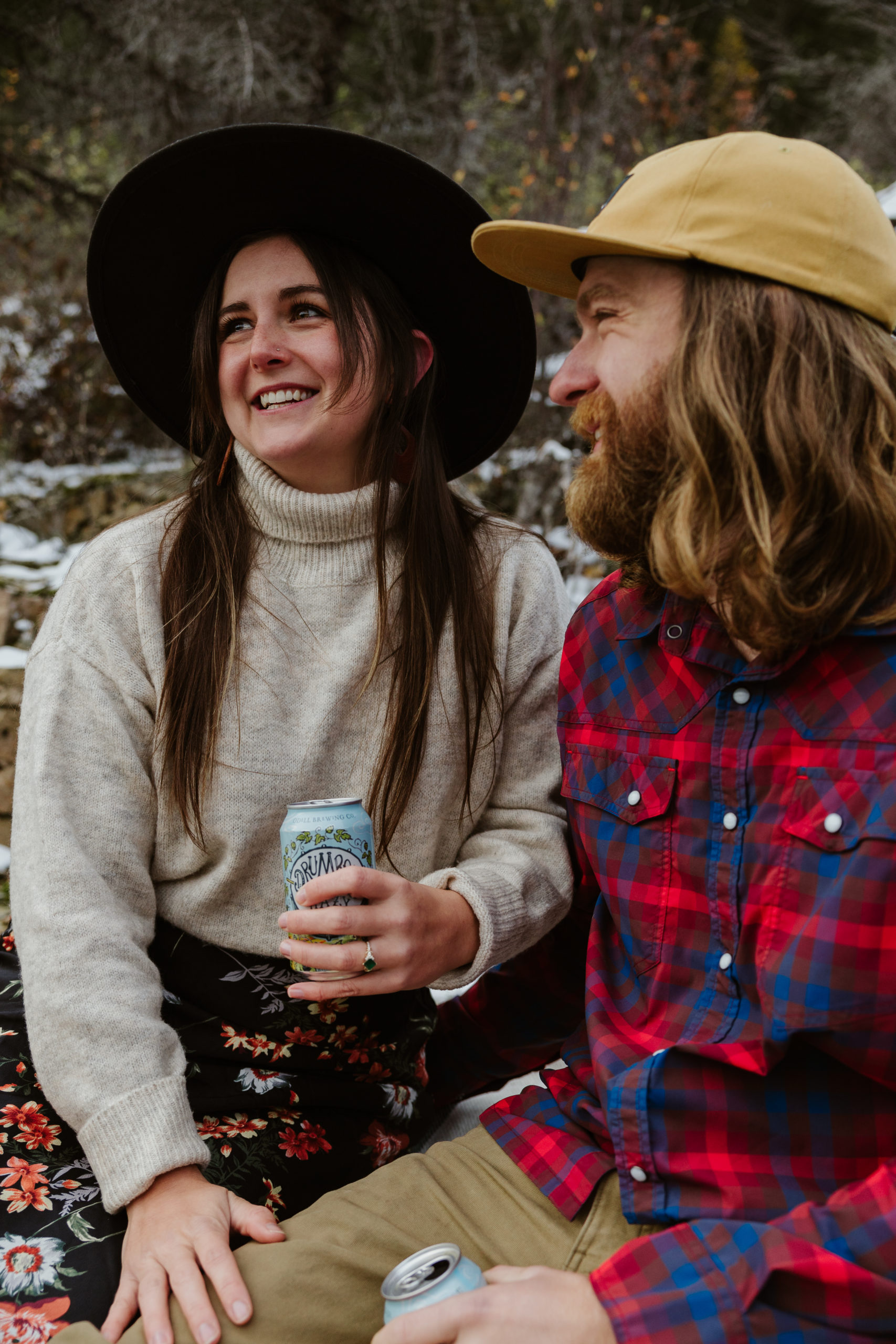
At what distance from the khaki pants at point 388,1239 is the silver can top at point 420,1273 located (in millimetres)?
241

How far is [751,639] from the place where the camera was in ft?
4.66

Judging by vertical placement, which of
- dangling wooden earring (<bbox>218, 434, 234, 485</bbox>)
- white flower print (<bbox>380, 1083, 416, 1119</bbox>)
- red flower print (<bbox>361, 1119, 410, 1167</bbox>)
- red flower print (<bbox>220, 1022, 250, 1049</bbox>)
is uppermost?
dangling wooden earring (<bbox>218, 434, 234, 485</bbox>)

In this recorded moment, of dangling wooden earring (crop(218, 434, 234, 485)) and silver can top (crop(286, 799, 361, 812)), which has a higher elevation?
dangling wooden earring (crop(218, 434, 234, 485))

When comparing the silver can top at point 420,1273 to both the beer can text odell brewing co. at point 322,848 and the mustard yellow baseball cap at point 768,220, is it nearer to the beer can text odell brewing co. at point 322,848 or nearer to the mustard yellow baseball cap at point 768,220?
the beer can text odell brewing co. at point 322,848

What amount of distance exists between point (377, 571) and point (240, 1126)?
966mm

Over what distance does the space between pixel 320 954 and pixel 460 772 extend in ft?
1.81

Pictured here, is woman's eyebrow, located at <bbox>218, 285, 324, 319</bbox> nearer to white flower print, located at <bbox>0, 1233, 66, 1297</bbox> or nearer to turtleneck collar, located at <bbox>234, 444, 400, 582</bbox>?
→ turtleneck collar, located at <bbox>234, 444, 400, 582</bbox>

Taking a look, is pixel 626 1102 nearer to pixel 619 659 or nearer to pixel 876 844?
pixel 876 844

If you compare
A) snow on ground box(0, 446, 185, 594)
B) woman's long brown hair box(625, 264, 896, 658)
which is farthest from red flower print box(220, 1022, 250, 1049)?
snow on ground box(0, 446, 185, 594)

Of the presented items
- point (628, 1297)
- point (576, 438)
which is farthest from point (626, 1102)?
point (576, 438)

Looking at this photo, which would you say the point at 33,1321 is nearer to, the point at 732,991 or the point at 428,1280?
the point at 428,1280

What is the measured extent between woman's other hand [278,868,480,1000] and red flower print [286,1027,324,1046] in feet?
0.94

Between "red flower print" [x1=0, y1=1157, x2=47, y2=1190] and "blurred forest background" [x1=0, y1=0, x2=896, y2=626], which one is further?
"blurred forest background" [x1=0, y1=0, x2=896, y2=626]

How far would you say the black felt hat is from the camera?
5.98ft
